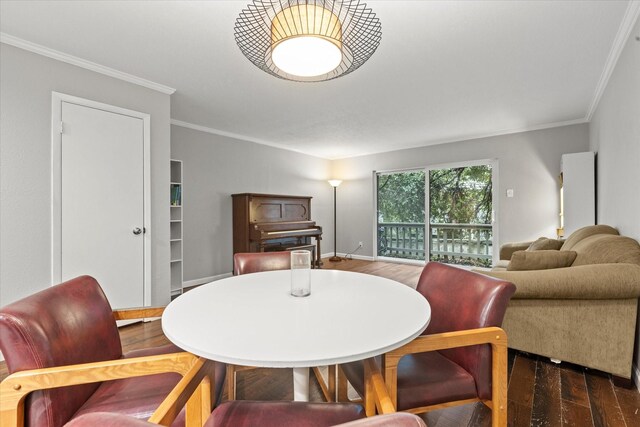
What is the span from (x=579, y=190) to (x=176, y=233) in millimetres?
5099

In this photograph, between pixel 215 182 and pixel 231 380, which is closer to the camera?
pixel 231 380

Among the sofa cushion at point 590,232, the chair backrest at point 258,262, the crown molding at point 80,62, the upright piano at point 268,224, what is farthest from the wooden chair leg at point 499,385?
the upright piano at point 268,224

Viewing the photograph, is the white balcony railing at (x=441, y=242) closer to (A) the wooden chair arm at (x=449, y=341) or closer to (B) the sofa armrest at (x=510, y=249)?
(B) the sofa armrest at (x=510, y=249)

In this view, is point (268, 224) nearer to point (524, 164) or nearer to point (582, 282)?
point (582, 282)

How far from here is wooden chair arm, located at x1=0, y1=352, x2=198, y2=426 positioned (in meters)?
0.82

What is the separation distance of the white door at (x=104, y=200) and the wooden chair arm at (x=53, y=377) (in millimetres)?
2071

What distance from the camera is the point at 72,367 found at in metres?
0.87

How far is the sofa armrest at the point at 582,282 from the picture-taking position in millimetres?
1755

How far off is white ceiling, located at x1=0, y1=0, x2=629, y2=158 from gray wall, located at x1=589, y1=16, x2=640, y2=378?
0.21 meters

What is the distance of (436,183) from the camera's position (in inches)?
220

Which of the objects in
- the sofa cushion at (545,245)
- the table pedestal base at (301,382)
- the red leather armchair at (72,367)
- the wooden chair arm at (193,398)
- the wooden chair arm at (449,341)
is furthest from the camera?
the sofa cushion at (545,245)

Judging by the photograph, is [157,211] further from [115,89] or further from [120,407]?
[120,407]

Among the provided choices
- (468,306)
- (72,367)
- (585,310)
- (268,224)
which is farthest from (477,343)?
(268,224)

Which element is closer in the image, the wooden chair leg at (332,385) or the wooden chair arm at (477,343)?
the wooden chair arm at (477,343)
